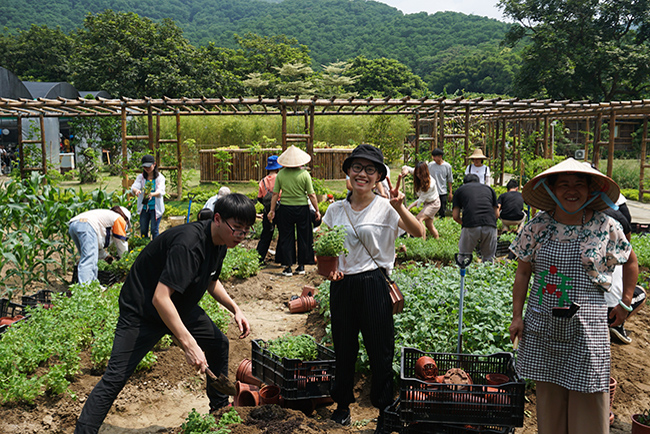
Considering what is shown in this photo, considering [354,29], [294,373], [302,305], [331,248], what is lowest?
[302,305]

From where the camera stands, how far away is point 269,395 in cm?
396

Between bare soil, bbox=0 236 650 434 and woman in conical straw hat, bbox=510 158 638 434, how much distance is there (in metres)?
1.00

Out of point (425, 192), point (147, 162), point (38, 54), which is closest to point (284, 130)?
point (147, 162)

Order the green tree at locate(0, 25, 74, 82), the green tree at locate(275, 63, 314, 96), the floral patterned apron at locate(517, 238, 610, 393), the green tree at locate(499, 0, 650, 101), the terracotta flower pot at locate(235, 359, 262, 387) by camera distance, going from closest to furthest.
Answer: the floral patterned apron at locate(517, 238, 610, 393)
the terracotta flower pot at locate(235, 359, 262, 387)
the green tree at locate(499, 0, 650, 101)
the green tree at locate(275, 63, 314, 96)
the green tree at locate(0, 25, 74, 82)

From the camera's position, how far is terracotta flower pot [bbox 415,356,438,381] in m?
3.60

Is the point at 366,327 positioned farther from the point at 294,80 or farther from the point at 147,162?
the point at 294,80

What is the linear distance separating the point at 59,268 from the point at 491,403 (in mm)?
7326

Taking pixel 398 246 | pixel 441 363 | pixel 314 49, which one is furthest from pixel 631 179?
pixel 314 49

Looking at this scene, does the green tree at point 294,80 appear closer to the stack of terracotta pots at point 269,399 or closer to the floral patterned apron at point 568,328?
the stack of terracotta pots at point 269,399

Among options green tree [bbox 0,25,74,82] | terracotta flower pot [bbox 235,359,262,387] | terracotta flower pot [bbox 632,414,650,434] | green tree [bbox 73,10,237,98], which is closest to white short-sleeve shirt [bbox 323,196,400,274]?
terracotta flower pot [bbox 235,359,262,387]

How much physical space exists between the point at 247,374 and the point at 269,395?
17.0 inches

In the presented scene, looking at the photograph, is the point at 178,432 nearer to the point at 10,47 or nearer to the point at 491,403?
the point at 491,403

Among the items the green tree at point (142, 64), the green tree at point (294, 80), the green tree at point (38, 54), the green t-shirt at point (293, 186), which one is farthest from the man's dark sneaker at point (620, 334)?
the green tree at point (38, 54)

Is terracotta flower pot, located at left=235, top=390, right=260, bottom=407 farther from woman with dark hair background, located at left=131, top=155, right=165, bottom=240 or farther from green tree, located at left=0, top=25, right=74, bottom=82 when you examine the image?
green tree, located at left=0, top=25, right=74, bottom=82
